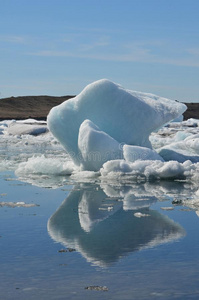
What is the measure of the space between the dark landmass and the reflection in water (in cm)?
3471

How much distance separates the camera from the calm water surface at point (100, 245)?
3.80m

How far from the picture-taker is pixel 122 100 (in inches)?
420

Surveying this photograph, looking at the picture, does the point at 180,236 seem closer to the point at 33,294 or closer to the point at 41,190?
the point at 33,294

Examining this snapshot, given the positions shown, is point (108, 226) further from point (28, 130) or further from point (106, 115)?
point (28, 130)

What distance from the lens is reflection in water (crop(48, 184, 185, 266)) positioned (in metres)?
4.90

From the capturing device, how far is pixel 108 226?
19.1 feet

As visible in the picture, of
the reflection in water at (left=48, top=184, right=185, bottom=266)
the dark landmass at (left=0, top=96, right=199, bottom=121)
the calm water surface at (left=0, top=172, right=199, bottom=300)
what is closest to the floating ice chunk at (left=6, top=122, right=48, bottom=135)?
the dark landmass at (left=0, top=96, right=199, bottom=121)

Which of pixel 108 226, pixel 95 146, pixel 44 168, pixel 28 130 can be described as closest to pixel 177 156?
pixel 95 146

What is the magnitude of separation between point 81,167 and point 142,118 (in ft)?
5.02

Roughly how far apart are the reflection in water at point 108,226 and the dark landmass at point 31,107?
114 ft

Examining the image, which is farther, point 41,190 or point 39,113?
point 39,113

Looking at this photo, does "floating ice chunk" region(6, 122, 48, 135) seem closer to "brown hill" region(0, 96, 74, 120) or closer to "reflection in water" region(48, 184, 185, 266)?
"brown hill" region(0, 96, 74, 120)

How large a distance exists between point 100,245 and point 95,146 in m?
4.87

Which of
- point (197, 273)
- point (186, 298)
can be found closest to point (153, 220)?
point (197, 273)
